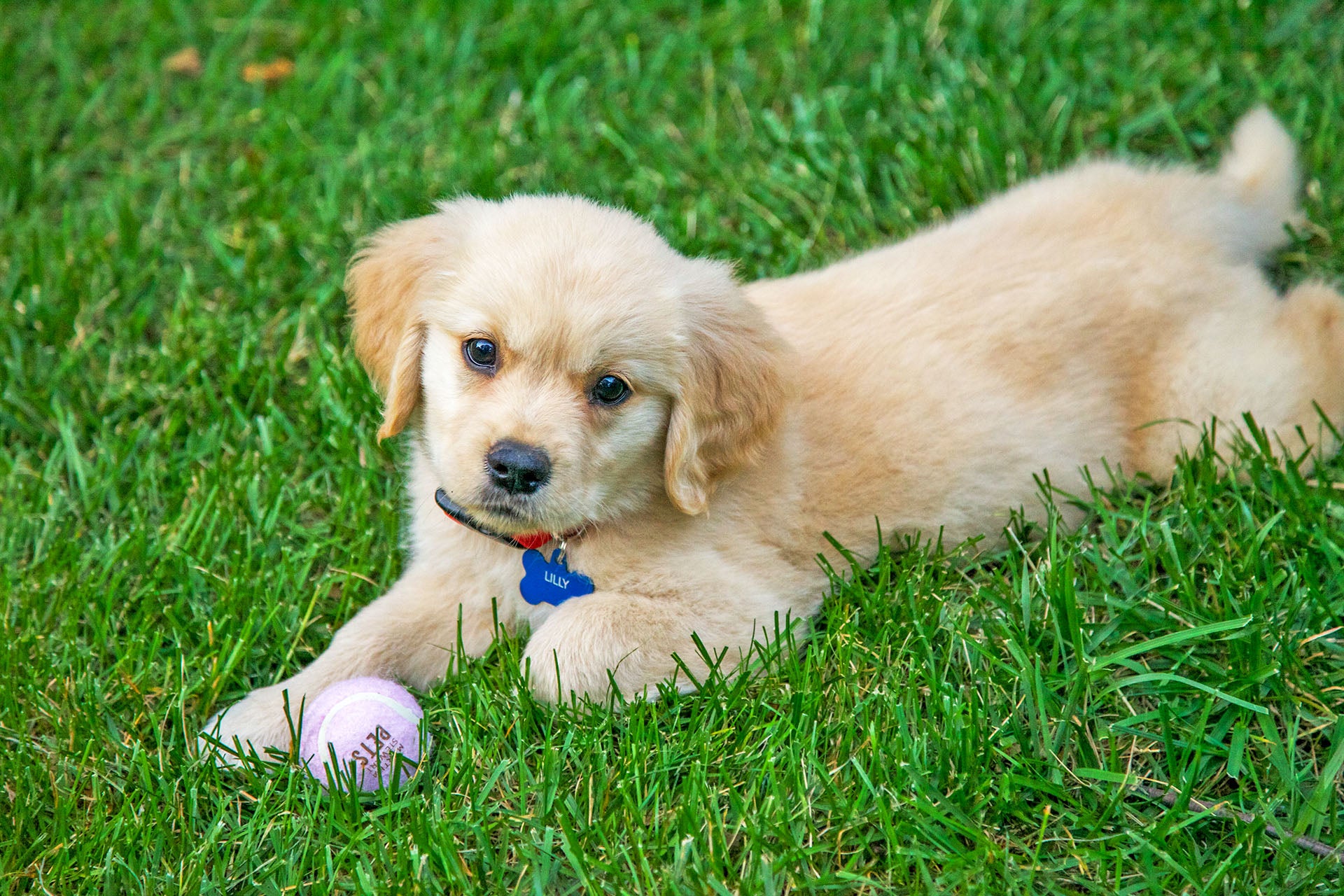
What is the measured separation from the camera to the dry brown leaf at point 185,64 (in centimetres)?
505

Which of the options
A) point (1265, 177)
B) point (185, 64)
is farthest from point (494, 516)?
point (185, 64)

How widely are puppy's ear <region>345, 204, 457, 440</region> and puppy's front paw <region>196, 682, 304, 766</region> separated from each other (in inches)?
26.4

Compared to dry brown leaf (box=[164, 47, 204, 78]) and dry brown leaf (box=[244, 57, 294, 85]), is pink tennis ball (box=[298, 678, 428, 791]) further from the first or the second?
dry brown leaf (box=[164, 47, 204, 78])

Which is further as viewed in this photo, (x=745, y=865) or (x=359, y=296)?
(x=359, y=296)

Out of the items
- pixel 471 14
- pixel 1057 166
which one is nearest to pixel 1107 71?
pixel 1057 166

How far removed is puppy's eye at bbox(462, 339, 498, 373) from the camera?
9.28ft

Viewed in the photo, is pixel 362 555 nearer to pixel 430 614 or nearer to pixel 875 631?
pixel 430 614

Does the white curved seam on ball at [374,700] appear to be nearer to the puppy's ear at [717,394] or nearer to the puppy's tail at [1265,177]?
the puppy's ear at [717,394]

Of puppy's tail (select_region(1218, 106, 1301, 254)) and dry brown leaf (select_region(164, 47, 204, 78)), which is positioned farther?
dry brown leaf (select_region(164, 47, 204, 78))

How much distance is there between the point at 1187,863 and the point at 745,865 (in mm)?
856

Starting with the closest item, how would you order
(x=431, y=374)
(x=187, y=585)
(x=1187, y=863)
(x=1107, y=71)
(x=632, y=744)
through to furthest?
1. (x=1187, y=863)
2. (x=632, y=744)
3. (x=431, y=374)
4. (x=187, y=585)
5. (x=1107, y=71)

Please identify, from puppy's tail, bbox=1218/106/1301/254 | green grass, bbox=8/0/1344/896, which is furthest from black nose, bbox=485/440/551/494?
puppy's tail, bbox=1218/106/1301/254

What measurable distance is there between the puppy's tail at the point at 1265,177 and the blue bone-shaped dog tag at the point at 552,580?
2341mm

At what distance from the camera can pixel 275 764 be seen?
2.72 metres
